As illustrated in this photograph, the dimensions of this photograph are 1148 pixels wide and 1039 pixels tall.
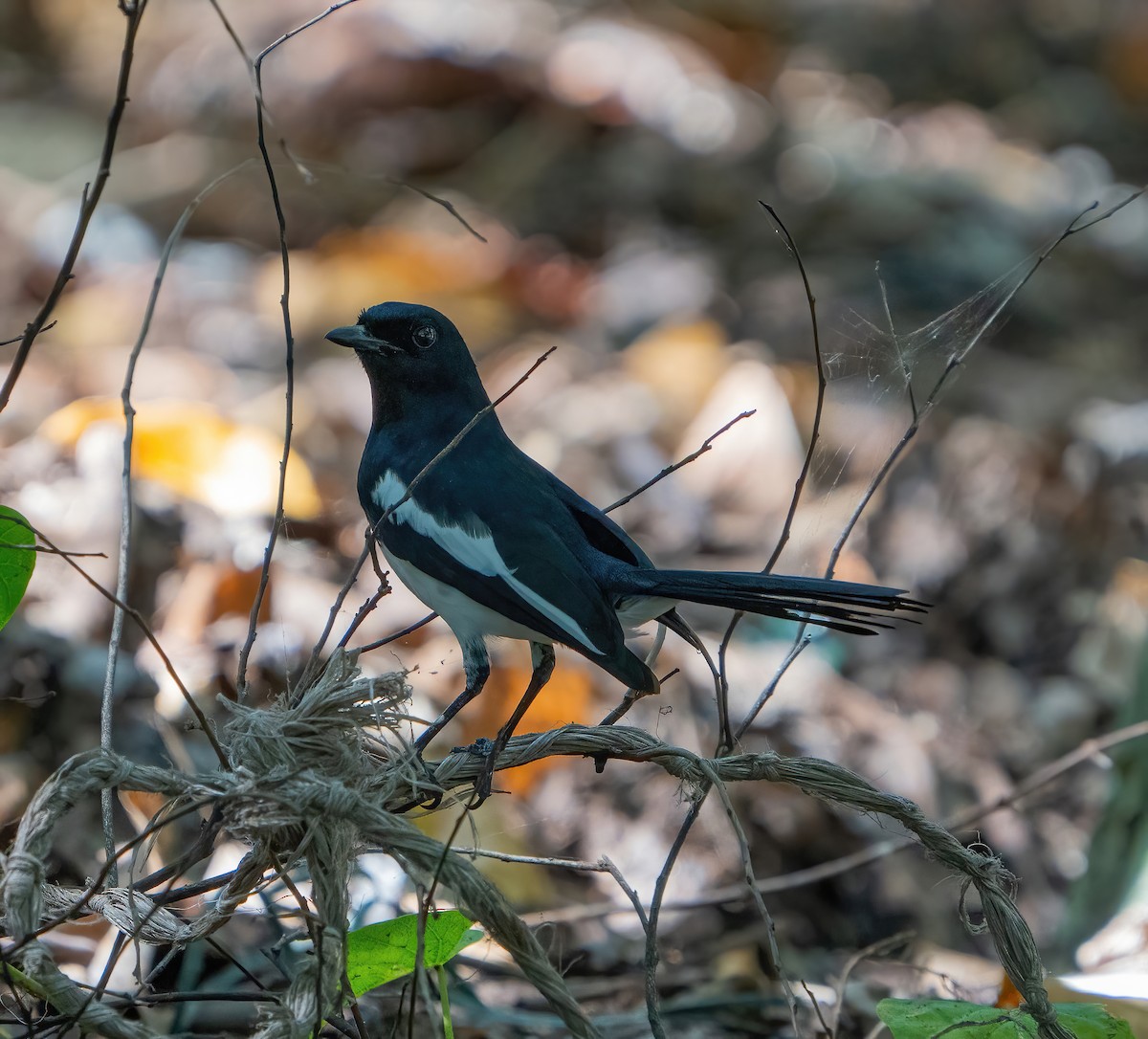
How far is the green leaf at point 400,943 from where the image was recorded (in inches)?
79.8

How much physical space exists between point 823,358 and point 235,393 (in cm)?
416

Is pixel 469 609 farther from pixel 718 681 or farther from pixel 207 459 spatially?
pixel 207 459

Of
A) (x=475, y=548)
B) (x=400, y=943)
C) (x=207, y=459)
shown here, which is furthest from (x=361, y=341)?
Result: (x=207, y=459)

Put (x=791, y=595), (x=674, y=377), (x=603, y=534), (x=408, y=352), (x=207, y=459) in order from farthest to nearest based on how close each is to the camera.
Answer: (x=674, y=377) < (x=207, y=459) < (x=408, y=352) < (x=603, y=534) < (x=791, y=595)

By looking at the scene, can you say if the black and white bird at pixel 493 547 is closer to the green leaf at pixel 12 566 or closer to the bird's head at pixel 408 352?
the bird's head at pixel 408 352

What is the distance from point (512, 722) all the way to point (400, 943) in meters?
0.40

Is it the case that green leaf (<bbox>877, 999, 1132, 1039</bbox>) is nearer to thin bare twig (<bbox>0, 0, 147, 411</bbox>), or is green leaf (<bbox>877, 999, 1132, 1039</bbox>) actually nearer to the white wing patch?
the white wing patch

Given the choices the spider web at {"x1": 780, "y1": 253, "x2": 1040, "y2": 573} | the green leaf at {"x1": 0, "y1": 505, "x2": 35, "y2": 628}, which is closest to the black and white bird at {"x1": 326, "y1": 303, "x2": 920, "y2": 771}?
the spider web at {"x1": 780, "y1": 253, "x2": 1040, "y2": 573}

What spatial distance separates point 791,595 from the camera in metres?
2.19

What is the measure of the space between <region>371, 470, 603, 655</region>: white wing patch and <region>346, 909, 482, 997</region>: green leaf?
55 cm

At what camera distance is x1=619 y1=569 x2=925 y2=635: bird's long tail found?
2.06 meters

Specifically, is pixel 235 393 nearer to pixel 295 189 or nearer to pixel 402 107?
pixel 295 189

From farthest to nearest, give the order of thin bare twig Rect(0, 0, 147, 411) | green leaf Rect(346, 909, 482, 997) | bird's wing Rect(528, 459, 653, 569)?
1. bird's wing Rect(528, 459, 653, 569)
2. green leaf Rect(346, 909, 482, 997)
3. thin bare twig Rect(0, 0, 147, 411)

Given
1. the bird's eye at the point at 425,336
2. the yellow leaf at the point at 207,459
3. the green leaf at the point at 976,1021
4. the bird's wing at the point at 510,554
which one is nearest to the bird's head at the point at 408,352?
the bird's eye at the point at 425,336
